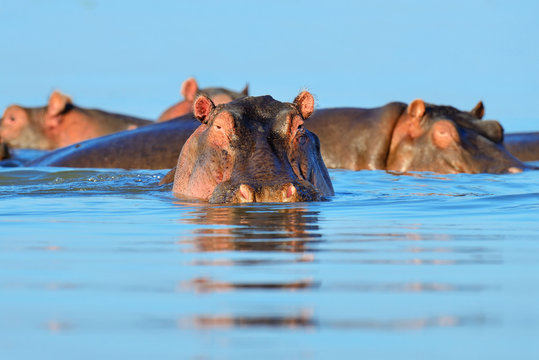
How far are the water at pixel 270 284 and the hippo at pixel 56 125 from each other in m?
13.1

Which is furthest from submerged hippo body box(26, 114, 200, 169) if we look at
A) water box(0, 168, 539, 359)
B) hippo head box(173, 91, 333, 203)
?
water box(0, 168, 539, 359)

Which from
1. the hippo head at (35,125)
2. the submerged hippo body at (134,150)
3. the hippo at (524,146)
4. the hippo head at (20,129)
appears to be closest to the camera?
the submerged hippo body at (134,150)

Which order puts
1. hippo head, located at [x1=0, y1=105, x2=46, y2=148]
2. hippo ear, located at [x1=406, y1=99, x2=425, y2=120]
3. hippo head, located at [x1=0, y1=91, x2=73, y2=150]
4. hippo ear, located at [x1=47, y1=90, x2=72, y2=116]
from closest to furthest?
1. hippo ear, located at [x1=406, y1=99, x2=425, y2=120]
2. hippo ear, located at [x1=47, y1=90, x2=72, y2=116]
3. hippo head, located at [x1=0, y1=91, x2=73, y2=150]
4. hippo head, located at [x1=0, y1=105, x2=46, y2=148]

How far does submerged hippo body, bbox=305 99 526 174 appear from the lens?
12375mm

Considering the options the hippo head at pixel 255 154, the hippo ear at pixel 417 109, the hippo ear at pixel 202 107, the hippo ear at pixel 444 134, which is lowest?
the hippo head at pixel 255 154

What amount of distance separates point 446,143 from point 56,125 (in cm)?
925

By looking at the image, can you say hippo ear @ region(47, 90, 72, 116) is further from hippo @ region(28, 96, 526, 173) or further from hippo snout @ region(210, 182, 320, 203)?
hippo snout @ region(210, 182, 320, 203)

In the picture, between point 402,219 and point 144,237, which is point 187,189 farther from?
point 144,237

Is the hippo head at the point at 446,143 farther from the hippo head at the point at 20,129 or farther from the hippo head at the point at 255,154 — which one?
the hippo head at the point at 20,129

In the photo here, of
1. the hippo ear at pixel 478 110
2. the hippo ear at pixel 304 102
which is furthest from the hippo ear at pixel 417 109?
the hippo ear at pixel 304 102

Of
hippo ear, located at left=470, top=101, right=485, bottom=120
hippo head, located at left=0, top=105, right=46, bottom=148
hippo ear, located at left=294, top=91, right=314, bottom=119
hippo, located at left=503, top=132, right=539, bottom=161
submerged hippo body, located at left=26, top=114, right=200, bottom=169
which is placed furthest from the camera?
hippo head, located at left=0, top=105, right=46, bottom=148

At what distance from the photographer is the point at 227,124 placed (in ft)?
20.9

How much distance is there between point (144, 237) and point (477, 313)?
225 cm

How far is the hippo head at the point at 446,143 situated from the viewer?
12.3 meters
